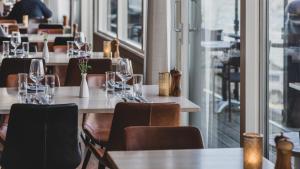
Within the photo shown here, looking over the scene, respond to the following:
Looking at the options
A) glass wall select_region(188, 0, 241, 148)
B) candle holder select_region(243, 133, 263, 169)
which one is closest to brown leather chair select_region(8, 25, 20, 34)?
glass wall select_region(188, 0, 241, 148)

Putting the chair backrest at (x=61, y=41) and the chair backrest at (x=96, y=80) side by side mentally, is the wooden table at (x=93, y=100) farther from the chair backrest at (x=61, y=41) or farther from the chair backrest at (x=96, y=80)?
the chair backrest at (x=61, y=41)

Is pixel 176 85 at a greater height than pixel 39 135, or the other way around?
pixel 176 85

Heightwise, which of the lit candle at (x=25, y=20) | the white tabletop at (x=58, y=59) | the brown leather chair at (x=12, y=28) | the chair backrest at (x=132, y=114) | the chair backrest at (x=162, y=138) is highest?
the lit candle at (x=25, y=20)

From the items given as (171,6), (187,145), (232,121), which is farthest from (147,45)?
(187,145)

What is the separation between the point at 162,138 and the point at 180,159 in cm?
39

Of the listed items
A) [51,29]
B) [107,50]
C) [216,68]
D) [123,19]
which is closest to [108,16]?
[51,29]

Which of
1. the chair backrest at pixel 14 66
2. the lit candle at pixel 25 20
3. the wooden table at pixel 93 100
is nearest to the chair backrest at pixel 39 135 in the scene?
the wooden table at pixel 93 100

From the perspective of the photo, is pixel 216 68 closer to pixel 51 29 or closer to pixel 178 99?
pixel 178 99

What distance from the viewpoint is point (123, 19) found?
9297 millimetres

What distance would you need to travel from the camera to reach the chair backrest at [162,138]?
117 inches

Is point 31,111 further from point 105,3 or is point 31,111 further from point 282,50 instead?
point 105,3

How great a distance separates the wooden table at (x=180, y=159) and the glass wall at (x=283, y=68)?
1033mm

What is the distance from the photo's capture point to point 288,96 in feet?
12.9

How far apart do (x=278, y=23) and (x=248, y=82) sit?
422mm
